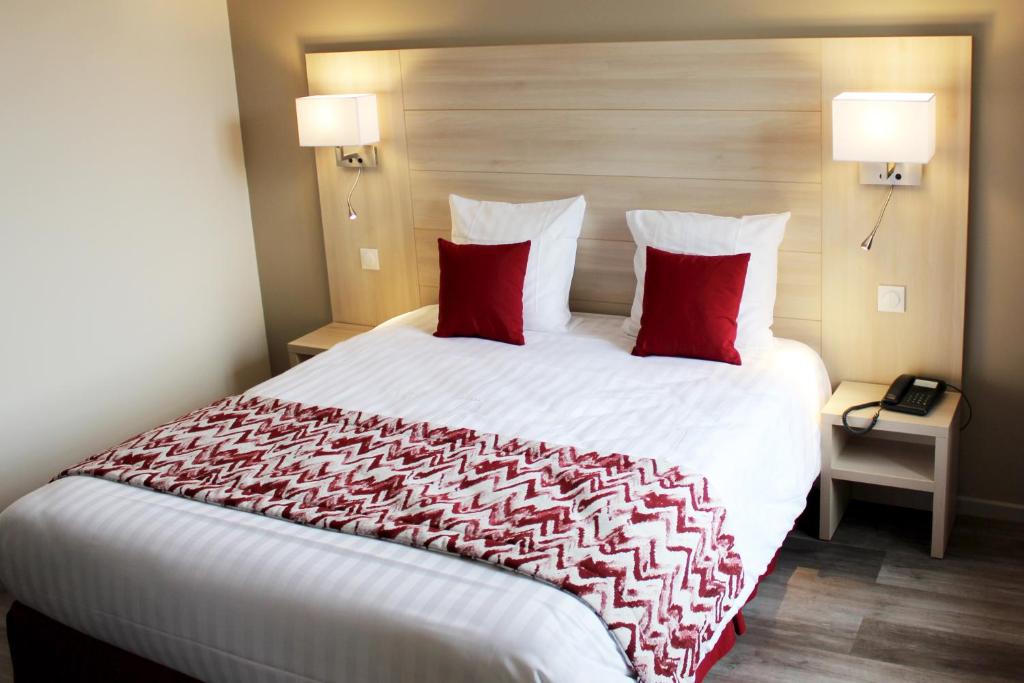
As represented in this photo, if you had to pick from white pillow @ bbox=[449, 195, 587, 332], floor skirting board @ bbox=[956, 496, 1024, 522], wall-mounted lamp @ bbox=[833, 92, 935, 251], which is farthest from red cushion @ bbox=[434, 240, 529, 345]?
floor skirting board @ bbox=[956, 496, 1024, 522]

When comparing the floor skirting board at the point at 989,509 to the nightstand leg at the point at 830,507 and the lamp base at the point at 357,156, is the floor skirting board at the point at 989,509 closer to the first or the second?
the nightstand leg at the point at 830,507

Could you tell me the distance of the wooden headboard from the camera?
10.9 ft

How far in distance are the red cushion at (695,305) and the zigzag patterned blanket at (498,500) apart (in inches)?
31.7

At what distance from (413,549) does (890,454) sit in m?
1.86

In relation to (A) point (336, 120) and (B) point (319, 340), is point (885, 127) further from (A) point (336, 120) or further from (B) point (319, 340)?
(B) point (319, 340)

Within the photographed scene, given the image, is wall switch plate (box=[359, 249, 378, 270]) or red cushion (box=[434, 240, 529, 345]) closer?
red cushion (box=[434, 240, 529, 345])

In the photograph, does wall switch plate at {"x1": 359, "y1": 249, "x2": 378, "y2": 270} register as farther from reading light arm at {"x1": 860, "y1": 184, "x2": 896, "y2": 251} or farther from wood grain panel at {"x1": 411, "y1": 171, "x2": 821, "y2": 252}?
reading light arm at {"x1": 860, "y1": 184, "x2": 896, "y2": 251}

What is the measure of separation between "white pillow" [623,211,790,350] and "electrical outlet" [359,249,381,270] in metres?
1.36

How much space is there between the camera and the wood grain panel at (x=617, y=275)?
3574 mm

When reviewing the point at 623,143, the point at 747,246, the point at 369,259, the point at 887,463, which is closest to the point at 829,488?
the point at 887,463

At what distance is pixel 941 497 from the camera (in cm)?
322

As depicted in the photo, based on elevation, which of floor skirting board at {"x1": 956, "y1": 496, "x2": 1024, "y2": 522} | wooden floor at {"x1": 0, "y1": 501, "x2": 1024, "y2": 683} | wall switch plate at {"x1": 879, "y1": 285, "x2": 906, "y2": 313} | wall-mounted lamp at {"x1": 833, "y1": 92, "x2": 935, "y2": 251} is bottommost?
wooden floor at {"x1": 0, "y1": 501, "x2": 1024, "y2": 683}

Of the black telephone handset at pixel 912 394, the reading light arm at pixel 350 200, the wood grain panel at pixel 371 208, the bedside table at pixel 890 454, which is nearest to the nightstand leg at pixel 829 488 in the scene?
the bedside table at pixel 890 454

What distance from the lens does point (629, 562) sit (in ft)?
7.48
